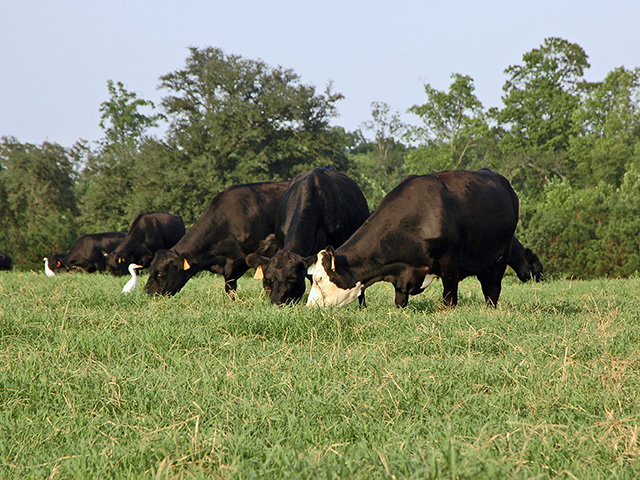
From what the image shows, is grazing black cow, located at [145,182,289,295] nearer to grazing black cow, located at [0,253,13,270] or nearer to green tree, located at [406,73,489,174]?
grazing black cow, located at [0,253,13,270]

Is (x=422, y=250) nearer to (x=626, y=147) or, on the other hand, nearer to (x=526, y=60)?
(x=626, y=147)

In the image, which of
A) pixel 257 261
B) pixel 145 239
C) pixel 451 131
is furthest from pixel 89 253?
pixel 451 131

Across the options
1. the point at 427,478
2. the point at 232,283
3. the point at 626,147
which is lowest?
the point at 232,283

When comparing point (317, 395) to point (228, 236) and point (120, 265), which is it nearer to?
point (228, 236)

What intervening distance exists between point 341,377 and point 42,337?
2935mm

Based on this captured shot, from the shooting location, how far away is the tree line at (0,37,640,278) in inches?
780

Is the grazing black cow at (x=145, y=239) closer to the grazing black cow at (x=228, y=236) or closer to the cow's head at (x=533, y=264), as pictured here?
the grazing black cow at (x=228, y=236)

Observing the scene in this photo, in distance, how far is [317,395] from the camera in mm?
3797

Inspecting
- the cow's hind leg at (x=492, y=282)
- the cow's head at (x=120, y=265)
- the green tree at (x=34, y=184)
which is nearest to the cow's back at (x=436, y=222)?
the cow's hind leg at (x=492, y=282)

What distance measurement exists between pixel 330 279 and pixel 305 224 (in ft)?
5.06

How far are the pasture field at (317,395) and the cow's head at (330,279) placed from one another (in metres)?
0.65

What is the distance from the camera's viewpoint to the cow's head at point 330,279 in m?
7.13

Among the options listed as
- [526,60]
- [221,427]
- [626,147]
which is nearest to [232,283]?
[221,427]

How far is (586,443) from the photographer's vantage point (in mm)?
2955
